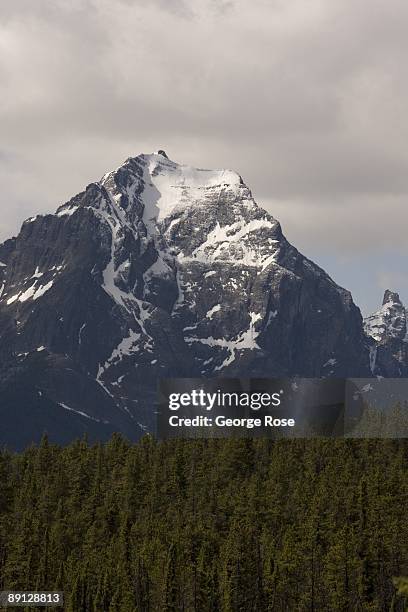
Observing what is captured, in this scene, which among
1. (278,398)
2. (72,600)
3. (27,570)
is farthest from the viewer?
(27,570)

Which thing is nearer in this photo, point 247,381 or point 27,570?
point 247,381

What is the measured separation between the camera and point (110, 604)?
7298 inches

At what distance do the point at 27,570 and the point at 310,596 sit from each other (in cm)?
4140

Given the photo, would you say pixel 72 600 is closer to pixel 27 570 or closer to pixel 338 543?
pixel 27 570

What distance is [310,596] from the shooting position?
188750mm

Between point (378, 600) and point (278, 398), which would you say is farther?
point (378, 600)

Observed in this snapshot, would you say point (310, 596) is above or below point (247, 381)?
below

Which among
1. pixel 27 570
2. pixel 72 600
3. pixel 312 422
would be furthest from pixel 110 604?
pixel 312 422

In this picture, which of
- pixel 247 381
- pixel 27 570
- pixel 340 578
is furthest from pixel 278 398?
pixel 27 570

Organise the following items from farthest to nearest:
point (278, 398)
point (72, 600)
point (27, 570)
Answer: point (27, 570)
point (72, 600)
point (278, 398)

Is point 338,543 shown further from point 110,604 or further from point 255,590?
point 110,604

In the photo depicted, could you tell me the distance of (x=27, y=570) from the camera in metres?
198

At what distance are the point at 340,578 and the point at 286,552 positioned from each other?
11.4 metres

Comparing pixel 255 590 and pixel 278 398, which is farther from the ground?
pixel 278 398
